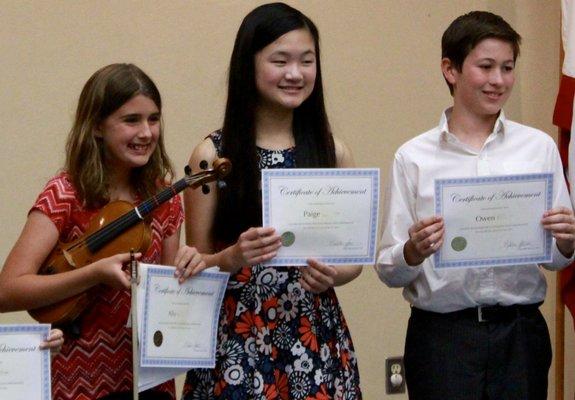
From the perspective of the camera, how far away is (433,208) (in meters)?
3.16

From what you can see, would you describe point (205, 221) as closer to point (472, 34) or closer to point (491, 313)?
point (491, 313)

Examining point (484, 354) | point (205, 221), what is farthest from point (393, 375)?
point (205, 221)

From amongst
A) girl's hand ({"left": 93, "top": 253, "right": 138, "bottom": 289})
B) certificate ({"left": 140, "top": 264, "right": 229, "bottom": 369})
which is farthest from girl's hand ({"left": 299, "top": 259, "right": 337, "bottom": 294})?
girl's hand ({"left": 93, "top": 253, "right": 138, "bottom": 289})

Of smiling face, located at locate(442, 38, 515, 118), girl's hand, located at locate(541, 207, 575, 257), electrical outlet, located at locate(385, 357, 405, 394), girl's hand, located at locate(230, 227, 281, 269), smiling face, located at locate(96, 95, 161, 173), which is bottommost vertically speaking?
electrical outlet, located at locate(385, 357, 405, 394)

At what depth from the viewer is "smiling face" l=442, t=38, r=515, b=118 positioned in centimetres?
321

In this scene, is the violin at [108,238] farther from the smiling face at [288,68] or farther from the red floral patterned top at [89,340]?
the smiling face at [288,68]

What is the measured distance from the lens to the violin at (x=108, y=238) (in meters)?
2.83

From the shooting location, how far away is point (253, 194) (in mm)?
3074

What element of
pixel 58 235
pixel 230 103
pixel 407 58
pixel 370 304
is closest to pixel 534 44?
pixel 407 58

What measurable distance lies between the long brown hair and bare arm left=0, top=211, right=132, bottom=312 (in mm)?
137

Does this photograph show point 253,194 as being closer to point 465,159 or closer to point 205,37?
point 465,159

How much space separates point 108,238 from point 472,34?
47.8 inches

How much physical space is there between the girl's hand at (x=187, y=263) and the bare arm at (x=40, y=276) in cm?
15

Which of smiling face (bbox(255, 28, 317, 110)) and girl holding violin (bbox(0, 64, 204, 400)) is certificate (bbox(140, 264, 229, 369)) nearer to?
girl holding violin (bbox(0, 64, 204, 400))
